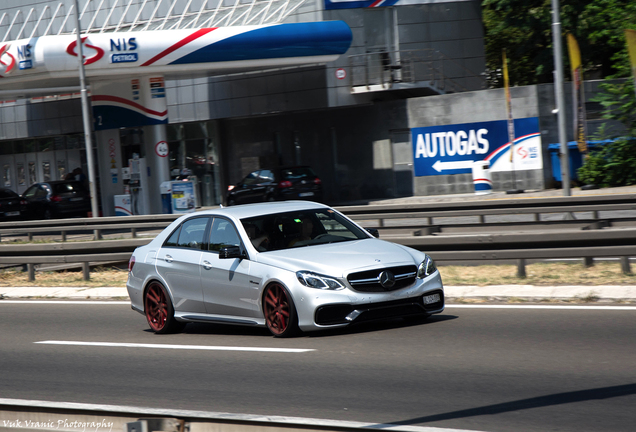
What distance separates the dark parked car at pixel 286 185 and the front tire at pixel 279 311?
22161mm

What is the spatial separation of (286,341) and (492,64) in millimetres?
41384

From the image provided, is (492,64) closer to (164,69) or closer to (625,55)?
(625,55)

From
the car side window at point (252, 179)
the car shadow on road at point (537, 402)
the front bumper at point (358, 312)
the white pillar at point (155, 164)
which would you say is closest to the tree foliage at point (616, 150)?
the car side window at point (252, 179)

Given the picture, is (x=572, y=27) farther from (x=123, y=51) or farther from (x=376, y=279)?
(x=376, y=279)

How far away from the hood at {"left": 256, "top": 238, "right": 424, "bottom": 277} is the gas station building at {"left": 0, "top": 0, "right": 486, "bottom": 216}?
20.8m

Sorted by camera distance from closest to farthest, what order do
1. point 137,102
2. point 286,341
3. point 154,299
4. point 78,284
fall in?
point 286,341 → point 154,299 → point 78,284 → point 137,102

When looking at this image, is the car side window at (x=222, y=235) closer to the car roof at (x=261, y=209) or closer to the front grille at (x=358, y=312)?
the car roof at (x=261, y=209)

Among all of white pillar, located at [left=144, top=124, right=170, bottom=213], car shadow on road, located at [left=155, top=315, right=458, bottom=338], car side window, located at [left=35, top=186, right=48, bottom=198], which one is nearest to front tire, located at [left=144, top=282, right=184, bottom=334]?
car shadow on road, located at [left=155, top=315, right=458, bottom=338]

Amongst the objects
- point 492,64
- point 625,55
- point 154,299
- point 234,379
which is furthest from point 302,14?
point 234,379

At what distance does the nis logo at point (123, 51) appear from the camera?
93.4ft

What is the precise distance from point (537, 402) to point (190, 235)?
519 centimetres

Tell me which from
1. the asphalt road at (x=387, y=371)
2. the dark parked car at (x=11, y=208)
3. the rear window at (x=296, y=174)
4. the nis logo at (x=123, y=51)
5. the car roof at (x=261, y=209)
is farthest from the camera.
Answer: the dark parked car at (x=11, y=208)

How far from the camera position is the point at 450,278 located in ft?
40.8

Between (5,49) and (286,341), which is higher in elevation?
(5,49)
